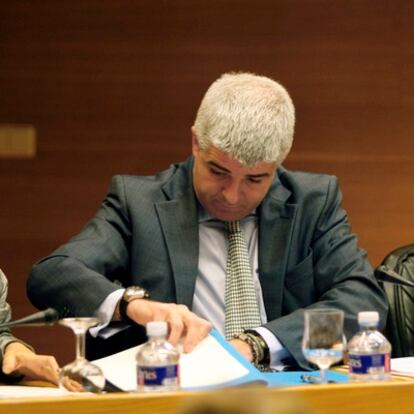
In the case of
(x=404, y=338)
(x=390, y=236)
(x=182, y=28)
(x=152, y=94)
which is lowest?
(x=404, y=338)

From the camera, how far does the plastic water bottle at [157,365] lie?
1.59 meters

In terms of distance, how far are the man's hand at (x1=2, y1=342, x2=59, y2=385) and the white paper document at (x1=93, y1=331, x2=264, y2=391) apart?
0.21 metres

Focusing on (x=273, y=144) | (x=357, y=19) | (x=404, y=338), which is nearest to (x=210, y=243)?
(x=273, y=144)

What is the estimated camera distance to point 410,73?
14.5 ft

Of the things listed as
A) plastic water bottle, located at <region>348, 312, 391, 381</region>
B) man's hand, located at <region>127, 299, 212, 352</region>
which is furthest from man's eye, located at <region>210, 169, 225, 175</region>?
plastic water bottle, located at <region>348, 312, 391, 381</region>

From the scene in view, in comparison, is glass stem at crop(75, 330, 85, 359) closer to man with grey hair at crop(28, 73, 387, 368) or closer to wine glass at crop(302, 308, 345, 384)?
wine glass at crop(302, 308, 345, 384)

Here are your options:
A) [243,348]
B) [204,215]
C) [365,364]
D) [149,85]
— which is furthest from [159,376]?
[149,85]

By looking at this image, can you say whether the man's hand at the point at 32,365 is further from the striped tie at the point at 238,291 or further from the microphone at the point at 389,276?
the microphone at the point at 389,276

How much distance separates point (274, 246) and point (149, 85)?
1875mm

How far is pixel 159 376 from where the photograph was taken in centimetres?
159

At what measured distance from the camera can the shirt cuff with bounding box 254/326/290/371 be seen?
7.75ft

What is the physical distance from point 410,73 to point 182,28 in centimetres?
113

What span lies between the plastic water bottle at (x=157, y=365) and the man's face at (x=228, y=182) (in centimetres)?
91

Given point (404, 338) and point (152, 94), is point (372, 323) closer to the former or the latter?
point (404, 338)
